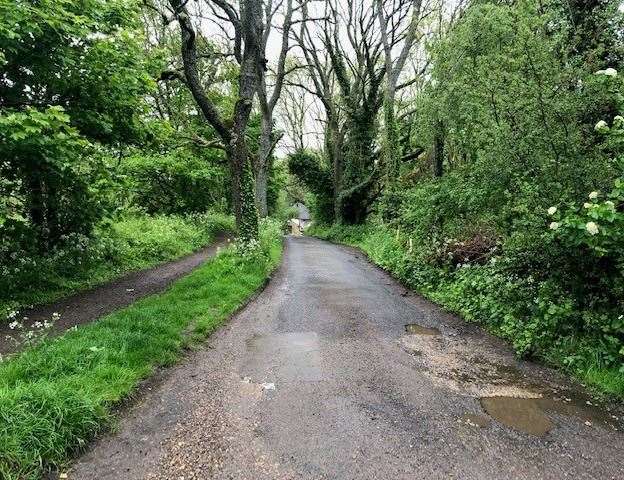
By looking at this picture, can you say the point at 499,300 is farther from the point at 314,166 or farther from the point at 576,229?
the point at 314,166

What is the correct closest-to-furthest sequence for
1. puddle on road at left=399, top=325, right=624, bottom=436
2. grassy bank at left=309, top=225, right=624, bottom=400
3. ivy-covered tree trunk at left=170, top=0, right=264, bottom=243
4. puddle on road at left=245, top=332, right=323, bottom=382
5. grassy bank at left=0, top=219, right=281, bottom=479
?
grassy bank at left=0, top=219, right=281, bottom=479 → puddle on road at left=399, top=325, right=624, bottom=436 → grassy bank at left=309, top=225, right=624, bottom=400 → puddle on road at left=245, top=332, right=323, bottom=382 → ivy-covered tree trunk at left=170, top=0, right=264, bottom=243

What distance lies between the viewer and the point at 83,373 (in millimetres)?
4707

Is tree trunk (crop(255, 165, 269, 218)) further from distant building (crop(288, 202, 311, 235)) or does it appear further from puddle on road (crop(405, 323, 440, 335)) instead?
distant building (crop(288, 202, 311, 235))

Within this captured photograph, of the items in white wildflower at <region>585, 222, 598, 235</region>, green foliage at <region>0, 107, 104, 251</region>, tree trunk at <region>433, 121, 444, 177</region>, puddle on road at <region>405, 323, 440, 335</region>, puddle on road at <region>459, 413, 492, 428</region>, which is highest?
tree trunk at <region>433, 121, 444, 177</region>

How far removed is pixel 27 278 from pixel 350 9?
22.2 metres

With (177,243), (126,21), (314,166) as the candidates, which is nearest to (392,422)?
(126,21)

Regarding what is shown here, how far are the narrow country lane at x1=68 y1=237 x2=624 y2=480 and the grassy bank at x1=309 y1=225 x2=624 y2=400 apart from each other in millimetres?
287

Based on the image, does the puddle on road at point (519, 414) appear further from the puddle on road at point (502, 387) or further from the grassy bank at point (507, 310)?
the grassy bank at point (507, 310)

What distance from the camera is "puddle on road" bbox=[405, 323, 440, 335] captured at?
736cm

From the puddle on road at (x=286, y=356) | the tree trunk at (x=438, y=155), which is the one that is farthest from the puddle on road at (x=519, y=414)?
the tree trunk at (x=438, y=155)

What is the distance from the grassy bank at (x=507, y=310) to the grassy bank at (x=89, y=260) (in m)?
8.01

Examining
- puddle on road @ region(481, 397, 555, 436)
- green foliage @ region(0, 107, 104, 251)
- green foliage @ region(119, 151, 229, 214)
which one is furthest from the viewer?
green foliage @ region(119, 151, 229, 214)

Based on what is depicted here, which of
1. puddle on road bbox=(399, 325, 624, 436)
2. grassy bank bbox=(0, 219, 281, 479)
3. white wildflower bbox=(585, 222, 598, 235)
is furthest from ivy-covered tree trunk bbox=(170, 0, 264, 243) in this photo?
white wildflower bbox=(585, 222, 598, 235)

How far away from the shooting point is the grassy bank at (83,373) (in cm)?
352
